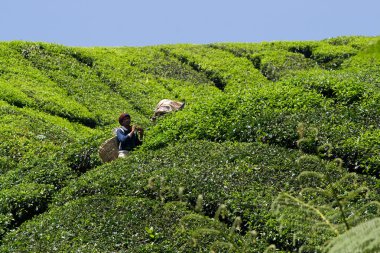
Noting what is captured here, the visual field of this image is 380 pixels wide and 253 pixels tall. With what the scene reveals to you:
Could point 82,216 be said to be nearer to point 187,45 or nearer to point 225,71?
point 225,71

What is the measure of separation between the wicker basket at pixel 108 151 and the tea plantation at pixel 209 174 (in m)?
0.31

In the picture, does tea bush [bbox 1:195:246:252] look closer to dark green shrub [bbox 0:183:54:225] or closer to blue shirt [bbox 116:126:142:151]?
dark green shrub [bbox 0:183:54:225]

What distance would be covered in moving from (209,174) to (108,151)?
5051mm

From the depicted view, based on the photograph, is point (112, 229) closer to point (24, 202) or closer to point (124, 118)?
point (24, 202)

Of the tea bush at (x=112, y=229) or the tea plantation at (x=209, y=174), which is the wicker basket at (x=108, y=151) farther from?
the tea bush at (x=112, y=229)

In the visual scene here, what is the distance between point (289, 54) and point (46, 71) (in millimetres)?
13756

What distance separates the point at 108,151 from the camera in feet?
69.3

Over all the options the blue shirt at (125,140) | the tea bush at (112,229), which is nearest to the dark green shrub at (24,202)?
the tea bush at (112,229)

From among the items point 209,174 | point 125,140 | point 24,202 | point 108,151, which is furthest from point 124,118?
point 209,174

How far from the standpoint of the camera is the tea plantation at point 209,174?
1249cm

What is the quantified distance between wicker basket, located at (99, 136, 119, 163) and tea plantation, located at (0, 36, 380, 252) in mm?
306

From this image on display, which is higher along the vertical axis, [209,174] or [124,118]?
[124,118]

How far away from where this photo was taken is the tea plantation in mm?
12492

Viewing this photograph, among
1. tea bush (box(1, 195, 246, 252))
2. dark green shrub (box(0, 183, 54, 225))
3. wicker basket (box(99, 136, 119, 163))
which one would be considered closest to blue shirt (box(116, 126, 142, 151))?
wicker basket (box(99, 136, 119, 163))
